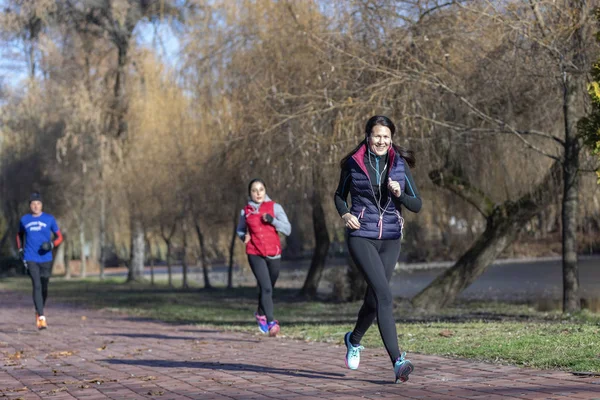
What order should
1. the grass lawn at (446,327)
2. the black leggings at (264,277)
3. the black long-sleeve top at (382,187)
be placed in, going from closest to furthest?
the black long-sleeve top at (382,187), the grass lawn at (446,327), the black leggings at (264,277)

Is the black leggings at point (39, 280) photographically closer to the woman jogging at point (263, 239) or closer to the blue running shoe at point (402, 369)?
the woman jogging at point (263, 239)

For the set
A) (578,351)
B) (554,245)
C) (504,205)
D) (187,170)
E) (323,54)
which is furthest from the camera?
(554,245)

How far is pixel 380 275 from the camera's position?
6859mm

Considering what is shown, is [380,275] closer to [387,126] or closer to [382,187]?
[382,187]

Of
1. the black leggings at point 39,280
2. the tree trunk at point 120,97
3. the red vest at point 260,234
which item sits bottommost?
the black leggings at point 39,280

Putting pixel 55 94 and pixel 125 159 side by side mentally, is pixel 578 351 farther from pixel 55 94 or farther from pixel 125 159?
pixel 55 94

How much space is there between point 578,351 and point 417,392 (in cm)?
202

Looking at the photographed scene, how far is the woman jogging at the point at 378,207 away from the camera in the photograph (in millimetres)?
6828

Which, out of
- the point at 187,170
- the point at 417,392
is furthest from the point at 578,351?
the point at 187,170

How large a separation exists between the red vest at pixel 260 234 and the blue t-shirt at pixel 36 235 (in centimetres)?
372

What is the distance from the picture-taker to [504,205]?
17828mm

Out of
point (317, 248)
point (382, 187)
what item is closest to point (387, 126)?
point (382, 187)

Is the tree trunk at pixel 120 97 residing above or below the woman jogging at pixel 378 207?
above

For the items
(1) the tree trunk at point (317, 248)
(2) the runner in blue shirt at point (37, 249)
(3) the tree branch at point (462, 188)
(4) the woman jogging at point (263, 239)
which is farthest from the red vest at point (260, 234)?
(1) the tree trunk at point (317, 248)
